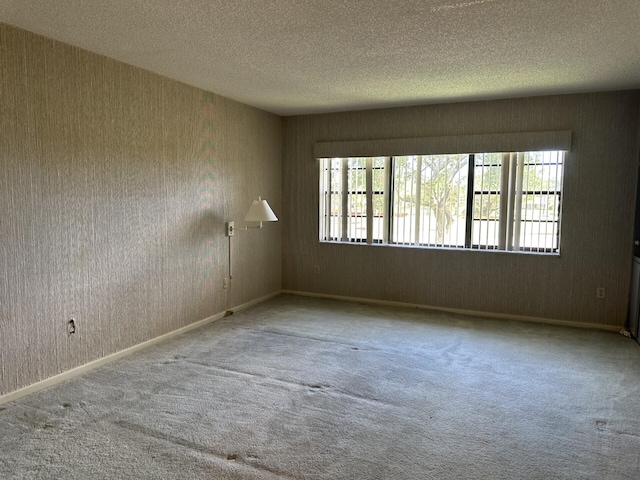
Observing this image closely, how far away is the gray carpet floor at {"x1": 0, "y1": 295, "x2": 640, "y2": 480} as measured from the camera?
2.15 metres

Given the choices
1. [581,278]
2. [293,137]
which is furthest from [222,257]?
[581,278]

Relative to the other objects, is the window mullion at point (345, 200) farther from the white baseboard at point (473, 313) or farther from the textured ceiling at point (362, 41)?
the textured ceiling at point (362, 41)

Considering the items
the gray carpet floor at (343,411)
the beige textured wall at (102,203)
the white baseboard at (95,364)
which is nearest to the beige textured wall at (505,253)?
the gray carpet floor at (343,411)

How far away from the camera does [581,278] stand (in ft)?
14.7

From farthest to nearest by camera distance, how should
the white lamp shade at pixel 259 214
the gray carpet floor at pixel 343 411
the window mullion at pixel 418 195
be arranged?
the window mullion at pixel 418 195, the white lamp shade at pixel 259 214, the gray carpet floor at pixel 343 411

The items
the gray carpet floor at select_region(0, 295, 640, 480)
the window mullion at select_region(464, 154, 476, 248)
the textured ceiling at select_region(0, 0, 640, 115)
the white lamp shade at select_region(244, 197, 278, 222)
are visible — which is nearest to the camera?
the gray carpet floor at select_region(0, 295, 640, 480)

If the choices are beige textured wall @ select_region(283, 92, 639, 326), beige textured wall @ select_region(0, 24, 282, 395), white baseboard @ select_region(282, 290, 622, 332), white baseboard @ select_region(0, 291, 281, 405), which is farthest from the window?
white baseboard @ select_region(0, 291, 281, 405)

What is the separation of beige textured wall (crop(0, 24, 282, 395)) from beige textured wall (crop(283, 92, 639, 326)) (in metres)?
1.12

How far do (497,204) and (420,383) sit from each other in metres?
2.49

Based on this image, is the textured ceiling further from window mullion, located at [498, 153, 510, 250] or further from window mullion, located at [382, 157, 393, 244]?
window mullion, located at [382, 157, 393, 244]

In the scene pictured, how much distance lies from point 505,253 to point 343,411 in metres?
2.91

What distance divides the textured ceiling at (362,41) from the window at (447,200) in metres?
0.87

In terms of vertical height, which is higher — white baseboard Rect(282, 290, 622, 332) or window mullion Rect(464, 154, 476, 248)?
window mullion Rect(464, 154, 476, 248)

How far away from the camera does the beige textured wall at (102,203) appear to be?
2803 mm
